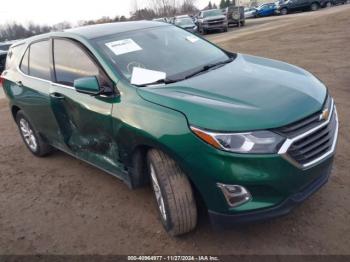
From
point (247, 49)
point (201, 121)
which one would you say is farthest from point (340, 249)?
point (247, 49)

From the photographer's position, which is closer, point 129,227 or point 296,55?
point 129,227

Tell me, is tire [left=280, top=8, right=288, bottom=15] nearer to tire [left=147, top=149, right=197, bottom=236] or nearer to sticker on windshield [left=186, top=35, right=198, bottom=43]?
sticker on windshield [left=186, top=35, right=198, bottom=43]

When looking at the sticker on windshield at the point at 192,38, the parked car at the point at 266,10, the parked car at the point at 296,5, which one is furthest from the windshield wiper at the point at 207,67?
the parked car at the point at 266,10

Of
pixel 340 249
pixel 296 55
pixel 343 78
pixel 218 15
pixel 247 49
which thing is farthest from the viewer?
pixel 218 15

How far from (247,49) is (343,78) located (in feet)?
22.9

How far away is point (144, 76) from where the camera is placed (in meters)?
3.27

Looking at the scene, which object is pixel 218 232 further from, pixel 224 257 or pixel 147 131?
pixel 147 131

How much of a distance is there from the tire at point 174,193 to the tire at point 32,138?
8.73 feet

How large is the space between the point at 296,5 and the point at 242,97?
36711 mm

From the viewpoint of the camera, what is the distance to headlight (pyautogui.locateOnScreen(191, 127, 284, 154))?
2.46m

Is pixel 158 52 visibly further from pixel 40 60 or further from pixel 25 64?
pixel 25 64

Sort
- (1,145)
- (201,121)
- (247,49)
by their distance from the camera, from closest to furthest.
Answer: (201,121), (1,145), (247,49)

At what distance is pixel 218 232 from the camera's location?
3.13 m

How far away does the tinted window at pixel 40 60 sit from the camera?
4.30 m
